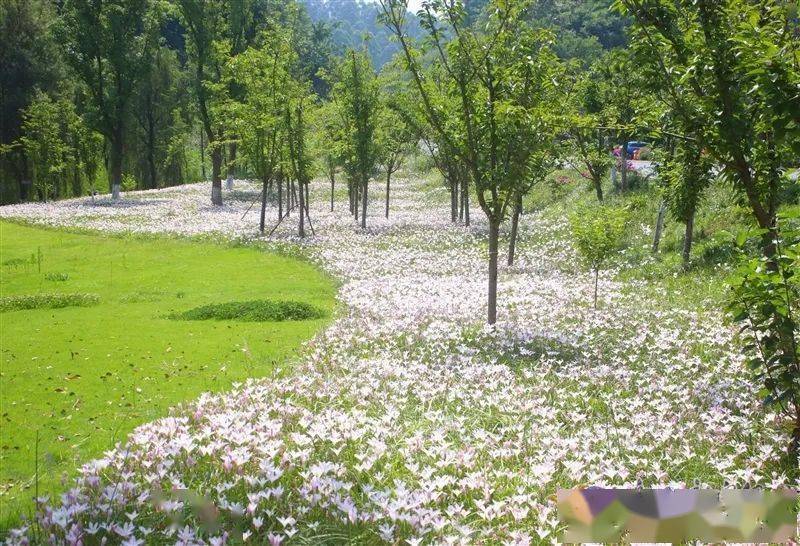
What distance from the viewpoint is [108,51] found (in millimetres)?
47469

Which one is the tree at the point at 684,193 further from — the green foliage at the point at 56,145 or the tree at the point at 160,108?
the tree at the point at 160,108

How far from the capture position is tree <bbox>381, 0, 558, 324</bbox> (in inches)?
506

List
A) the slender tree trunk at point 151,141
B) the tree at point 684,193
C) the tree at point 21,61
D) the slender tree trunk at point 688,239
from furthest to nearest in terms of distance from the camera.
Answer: the slender tree trunk at point 151,141 → the tree at point 21,61 → the slender tree trunk at point 688,239 → the tree at point 684,193

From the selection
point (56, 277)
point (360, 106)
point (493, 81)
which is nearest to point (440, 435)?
point (493, 81)

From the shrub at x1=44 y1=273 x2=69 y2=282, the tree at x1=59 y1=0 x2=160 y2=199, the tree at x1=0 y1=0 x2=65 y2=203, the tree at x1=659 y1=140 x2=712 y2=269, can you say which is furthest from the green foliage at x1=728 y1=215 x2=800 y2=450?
the tree at x1=0 y1=0 x2=65 y2=203

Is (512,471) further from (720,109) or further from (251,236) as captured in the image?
(251,236)

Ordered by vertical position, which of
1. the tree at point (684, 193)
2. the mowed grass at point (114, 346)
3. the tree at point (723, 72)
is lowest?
the mowed grass at point (114, 346)

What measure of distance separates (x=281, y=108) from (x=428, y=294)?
19922mm

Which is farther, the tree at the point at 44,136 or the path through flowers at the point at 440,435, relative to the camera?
the tree at the point at 44,136

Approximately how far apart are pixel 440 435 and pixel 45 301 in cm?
1614

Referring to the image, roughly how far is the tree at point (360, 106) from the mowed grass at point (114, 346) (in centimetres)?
1230

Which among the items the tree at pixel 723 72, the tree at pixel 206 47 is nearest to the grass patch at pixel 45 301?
the tree at pixel 723 72

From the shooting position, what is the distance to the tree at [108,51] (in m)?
46.8

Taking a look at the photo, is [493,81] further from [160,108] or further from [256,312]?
[160,108]
